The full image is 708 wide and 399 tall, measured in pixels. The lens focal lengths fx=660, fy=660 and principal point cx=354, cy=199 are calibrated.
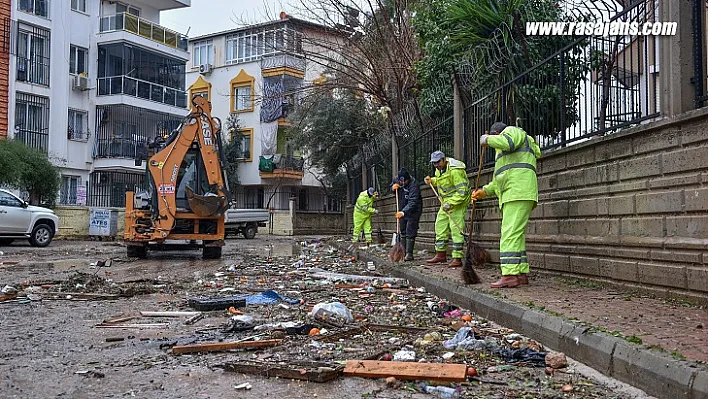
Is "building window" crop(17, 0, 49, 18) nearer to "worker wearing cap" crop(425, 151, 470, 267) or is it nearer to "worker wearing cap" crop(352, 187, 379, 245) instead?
"worker wearing cap" crop(352, 187, 379, 245)

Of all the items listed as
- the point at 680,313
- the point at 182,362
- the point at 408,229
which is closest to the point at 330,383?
the point at 182,362

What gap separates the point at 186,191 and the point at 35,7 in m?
18.6

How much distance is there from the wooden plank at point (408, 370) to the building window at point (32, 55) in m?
28.1

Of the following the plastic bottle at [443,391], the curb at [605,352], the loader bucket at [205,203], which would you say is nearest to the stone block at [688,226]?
the curb at [605,352]

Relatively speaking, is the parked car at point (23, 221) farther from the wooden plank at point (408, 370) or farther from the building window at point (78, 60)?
the wooden plank at point (408, 370)

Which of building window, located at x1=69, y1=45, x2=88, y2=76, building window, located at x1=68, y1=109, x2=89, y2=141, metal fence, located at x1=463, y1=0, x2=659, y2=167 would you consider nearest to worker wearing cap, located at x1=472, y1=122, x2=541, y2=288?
metal fence, located at x1=463, y1=0, x2=659, y2=167

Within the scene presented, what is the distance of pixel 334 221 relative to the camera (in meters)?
39.7

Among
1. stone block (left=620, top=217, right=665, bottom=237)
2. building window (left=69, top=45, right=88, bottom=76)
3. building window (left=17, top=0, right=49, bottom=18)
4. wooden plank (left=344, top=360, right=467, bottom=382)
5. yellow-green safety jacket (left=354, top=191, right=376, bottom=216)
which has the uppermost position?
building window (left=17, top=0, right=49, bottom=18)

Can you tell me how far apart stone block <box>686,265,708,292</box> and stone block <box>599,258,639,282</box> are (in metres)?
0.76

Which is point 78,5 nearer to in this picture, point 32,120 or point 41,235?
point 32,120

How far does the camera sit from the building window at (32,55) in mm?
27891

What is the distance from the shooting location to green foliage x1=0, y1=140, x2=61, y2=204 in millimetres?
22375

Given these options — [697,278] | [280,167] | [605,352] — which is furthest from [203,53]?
[605,352]

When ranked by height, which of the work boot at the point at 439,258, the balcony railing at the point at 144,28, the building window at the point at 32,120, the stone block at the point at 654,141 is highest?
the balcony railing at the point at 144,28
